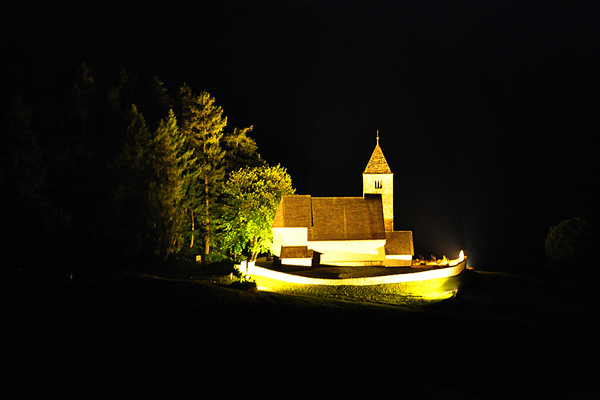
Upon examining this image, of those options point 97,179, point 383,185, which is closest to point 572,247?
point 383,185

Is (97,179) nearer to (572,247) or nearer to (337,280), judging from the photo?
(337,280)

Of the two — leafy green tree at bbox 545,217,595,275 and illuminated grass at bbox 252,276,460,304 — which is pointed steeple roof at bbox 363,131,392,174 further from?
leafy green tree at bbox 545,217,595,275

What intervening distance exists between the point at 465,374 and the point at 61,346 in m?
12.1

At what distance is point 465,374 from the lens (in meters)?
13.8

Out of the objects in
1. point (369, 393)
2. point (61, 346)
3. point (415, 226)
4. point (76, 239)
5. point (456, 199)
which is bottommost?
point (369, 393)

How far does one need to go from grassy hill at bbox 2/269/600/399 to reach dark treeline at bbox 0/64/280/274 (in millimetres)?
4967

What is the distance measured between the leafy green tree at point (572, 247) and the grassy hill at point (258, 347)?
20.0 meters

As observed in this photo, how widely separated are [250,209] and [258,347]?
23.1 meters

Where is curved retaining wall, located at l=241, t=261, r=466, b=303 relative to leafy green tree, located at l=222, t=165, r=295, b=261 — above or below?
below

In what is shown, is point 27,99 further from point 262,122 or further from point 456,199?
point 456,199

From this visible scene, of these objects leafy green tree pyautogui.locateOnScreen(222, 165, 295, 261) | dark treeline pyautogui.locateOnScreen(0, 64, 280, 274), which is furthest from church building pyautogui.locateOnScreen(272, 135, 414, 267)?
dark treeline pyautogui.locateOnScreen(0, 64, 280, 274)

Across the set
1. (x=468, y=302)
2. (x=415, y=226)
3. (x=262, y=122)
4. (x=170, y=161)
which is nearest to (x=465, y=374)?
(x=468, y=302)

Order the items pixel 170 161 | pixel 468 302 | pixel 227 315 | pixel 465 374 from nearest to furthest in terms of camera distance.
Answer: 1. pixel 465 374
2. pixel 227 315
3. pixel 468 302
4. pixel 170 161

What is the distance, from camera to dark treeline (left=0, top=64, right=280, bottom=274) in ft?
79.6
